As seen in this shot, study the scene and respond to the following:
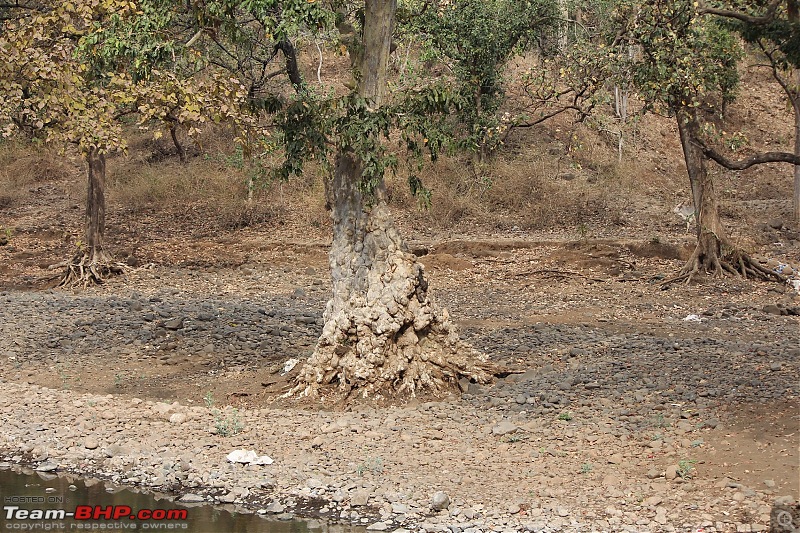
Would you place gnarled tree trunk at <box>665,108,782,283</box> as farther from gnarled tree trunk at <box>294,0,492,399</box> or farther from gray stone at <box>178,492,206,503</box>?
gray stone at <box>178,492,206,503</box>

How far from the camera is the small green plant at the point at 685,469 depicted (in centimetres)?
715

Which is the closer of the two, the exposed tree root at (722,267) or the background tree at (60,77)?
the background tree at (60,77)

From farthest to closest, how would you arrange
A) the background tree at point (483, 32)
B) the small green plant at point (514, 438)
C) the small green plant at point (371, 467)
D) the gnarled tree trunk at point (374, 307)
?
the background tree at point (483, 32) < the gnarled tree trunk at point (374, 307) < the small green plant at point (514, 438) < the small green plant at point (371, 467)

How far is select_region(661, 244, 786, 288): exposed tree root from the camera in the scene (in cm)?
1486

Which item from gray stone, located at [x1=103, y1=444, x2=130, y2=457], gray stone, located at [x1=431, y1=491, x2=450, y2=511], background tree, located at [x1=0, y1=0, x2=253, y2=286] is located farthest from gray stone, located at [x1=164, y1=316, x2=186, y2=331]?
gray stone, located at [x1=431, y1=491, x2=450, y2=511]

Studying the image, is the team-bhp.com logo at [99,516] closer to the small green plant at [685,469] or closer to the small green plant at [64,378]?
the small green plant at [64,378]

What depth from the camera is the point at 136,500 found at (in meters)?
7.46

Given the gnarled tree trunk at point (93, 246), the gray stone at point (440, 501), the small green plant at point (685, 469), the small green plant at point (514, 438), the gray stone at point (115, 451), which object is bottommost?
the gray stone at point (115, 451)

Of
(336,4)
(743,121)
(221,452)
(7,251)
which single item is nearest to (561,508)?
(221,452)

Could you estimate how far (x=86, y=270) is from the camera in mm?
15969

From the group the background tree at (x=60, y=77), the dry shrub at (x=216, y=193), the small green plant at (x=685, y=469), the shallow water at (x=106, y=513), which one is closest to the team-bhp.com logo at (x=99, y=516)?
the shallow water at (x=106, y=513)

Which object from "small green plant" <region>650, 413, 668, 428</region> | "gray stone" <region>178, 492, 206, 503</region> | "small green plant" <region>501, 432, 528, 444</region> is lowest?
"gray stone" <region>178, 492, 206, 503</region>

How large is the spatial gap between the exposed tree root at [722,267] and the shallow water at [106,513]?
949 cm

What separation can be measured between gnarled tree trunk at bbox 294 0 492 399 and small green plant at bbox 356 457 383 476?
4.72 feet
